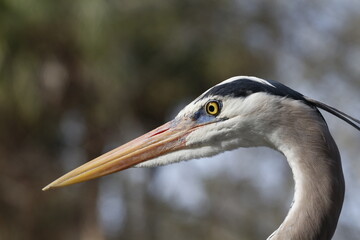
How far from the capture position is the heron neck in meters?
2.66

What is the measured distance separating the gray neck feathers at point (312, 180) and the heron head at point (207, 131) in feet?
0.44

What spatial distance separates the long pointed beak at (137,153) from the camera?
10.4ft

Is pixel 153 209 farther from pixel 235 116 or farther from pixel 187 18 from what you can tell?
pixel 235 116

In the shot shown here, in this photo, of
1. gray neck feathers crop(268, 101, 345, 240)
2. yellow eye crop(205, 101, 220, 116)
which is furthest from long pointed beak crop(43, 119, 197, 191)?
gray neck feathers crop(268, 101, 345, 240)

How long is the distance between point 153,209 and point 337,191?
12605 millimetres

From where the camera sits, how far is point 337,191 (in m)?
2.69

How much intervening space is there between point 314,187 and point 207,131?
0.60 metres

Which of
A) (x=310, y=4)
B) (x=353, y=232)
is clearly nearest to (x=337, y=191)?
(x=353, y=232)

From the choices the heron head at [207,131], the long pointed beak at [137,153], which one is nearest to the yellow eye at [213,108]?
the heron head at [207,131]

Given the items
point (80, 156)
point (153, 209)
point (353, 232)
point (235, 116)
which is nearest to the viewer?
point (235, 116)

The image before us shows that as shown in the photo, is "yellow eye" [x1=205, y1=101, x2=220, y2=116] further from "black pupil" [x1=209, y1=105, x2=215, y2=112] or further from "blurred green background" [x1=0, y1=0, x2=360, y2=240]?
"blurred green background" [x1=0, y1=0, x2=360, y2=240]

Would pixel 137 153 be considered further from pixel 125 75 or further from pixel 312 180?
pixel 125 75

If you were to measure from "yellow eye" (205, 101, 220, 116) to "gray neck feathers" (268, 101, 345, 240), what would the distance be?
34 centimetres

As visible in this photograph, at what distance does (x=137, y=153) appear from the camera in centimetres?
318
